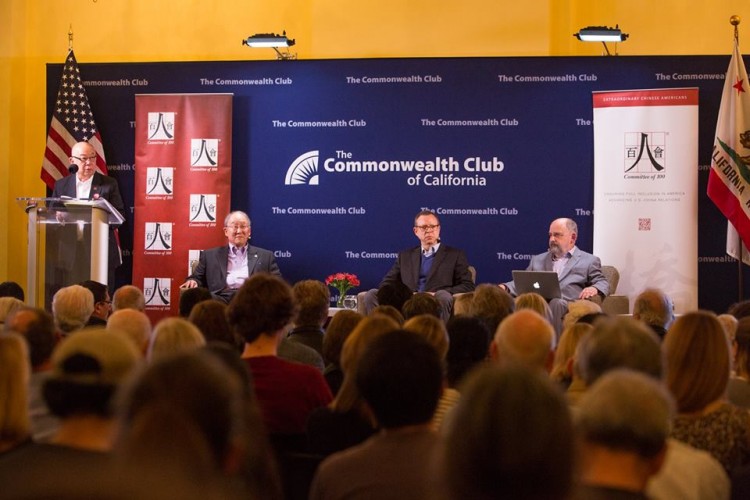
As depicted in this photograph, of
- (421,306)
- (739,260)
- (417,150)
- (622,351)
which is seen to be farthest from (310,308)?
(739,260)

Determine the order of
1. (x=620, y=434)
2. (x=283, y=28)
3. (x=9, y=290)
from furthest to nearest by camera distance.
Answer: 1. (x=283, y=28)
2. (x=9, y=290)
3. (x=620, y=434)

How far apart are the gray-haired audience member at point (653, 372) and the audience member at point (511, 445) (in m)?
1.05

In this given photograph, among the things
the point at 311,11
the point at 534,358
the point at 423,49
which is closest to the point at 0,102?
the point at 311,11

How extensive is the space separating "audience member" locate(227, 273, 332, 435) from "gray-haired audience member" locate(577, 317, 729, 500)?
3.42 ft

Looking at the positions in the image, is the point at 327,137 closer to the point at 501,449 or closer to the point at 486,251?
the point at 486,251

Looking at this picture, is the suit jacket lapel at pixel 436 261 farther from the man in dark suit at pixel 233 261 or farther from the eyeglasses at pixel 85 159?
the eyeglasses at pixel 85 159

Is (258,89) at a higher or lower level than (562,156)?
higher

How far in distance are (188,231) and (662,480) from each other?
860 centimetres

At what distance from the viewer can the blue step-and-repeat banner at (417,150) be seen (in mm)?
10156

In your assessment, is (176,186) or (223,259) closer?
(223,259)

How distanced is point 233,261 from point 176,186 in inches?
44.1

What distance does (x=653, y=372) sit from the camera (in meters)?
2.78

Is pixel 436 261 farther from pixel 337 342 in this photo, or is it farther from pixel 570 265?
pixel 337 342

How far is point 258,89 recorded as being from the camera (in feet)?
35.2
